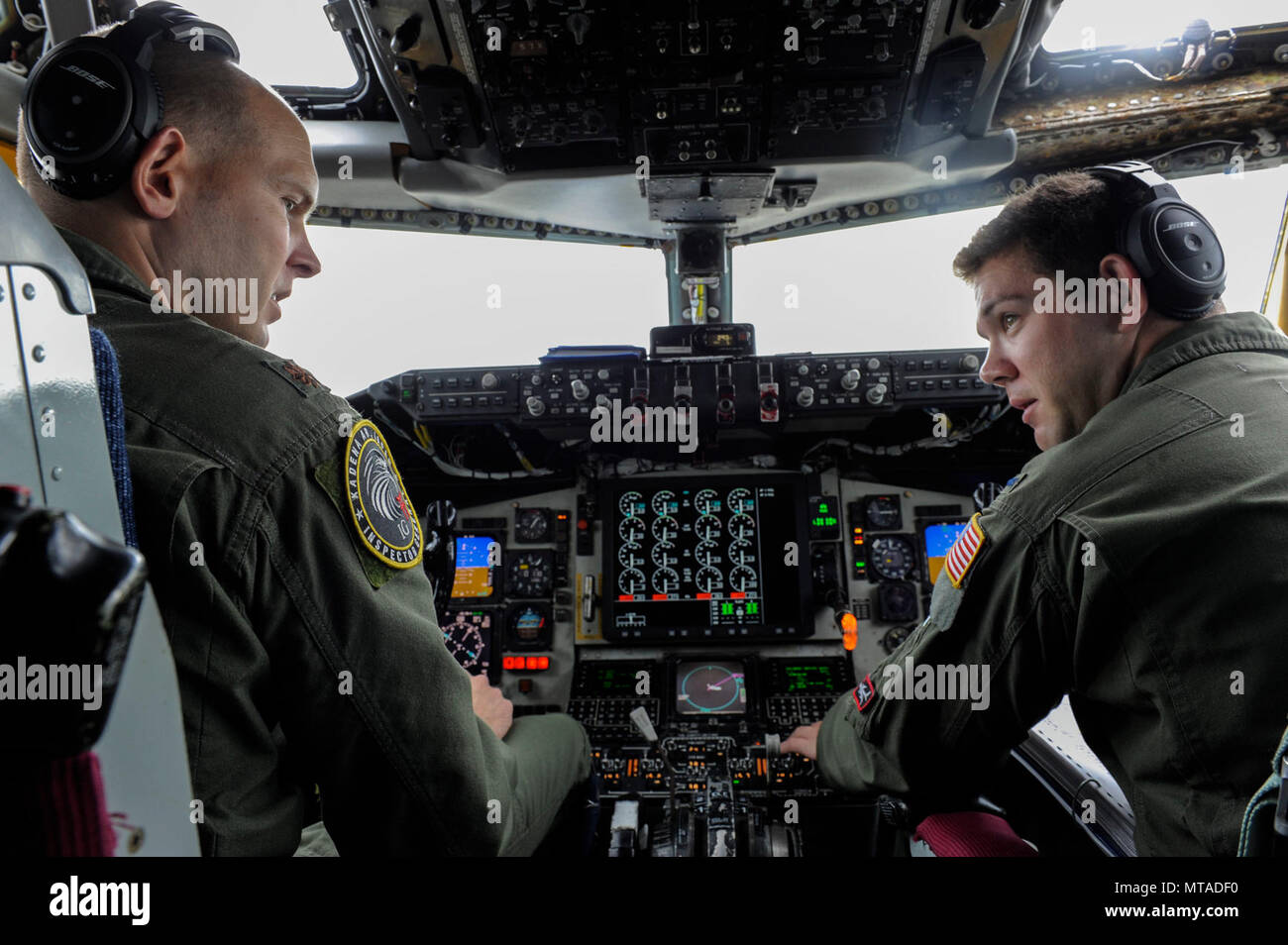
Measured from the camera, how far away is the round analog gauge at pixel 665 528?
8.16ft

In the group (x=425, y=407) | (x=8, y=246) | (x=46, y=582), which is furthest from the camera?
(x=425, y=407)

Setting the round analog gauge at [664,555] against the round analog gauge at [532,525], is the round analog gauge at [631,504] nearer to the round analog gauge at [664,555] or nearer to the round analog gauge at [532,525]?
the round analog gauge at [664,555]

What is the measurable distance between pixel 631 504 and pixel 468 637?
27.6 inches

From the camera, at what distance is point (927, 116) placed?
238 centimetres

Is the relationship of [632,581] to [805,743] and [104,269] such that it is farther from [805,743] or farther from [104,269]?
[104,269]

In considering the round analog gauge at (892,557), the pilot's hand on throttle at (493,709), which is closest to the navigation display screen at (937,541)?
the round analog gauge at (892,557)

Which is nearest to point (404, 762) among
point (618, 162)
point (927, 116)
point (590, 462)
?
point (590, 462)

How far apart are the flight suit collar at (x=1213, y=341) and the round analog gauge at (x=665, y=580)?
1.53 m

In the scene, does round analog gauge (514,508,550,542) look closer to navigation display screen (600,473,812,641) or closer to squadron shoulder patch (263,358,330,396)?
navigation display screen (600,473,812,641)

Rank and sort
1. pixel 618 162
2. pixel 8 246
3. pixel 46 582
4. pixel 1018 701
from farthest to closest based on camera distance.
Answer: pixel 618 162 → pixel 1018 701 → pixel 8 246 → pixel 46 582

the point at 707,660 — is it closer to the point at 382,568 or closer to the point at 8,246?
the point at 382,568

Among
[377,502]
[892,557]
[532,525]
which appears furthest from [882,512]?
[377,502]

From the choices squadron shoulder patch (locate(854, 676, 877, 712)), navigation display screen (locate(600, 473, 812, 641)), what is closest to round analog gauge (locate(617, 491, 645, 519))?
navigation display screen (locate(600, 473, 812, 641))

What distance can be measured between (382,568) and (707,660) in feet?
5.60
